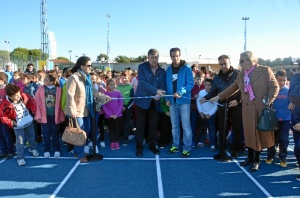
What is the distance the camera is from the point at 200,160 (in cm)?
569

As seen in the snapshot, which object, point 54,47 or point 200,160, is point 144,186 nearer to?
point 200,160

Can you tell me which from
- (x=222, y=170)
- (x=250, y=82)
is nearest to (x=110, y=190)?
(x=222, y=170)

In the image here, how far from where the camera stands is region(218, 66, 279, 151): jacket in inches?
184

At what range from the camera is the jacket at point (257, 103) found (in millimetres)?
4684

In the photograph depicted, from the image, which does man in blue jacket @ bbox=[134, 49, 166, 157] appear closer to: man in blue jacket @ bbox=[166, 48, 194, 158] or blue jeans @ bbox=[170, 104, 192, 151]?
man in blue jacket @ bbox=[166, 48, 194, 158]

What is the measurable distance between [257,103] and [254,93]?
181mm

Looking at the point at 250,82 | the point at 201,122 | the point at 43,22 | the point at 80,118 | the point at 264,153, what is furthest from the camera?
the point at 43,22

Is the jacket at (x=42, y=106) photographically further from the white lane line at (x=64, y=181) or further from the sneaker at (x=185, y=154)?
the sneaker at (x=185, y=154)

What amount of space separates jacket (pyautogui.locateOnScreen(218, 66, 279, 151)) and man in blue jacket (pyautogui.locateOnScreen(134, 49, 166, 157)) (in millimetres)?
1659

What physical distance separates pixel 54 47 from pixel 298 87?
82.3ft

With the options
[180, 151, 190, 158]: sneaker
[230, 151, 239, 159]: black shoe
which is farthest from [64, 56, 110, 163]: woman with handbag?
[230, 151, 239, 159]: black shoe

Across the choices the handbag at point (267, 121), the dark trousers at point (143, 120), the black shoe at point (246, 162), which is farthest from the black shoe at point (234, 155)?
the dark trousers at point (143, 120)

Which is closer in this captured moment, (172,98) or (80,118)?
(80,118)

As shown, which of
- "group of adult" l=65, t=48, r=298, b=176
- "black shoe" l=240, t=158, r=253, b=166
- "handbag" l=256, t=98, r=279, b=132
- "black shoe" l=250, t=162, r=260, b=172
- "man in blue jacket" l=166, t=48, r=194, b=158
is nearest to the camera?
"handbag" l=256, t=98, r=279, b=132
